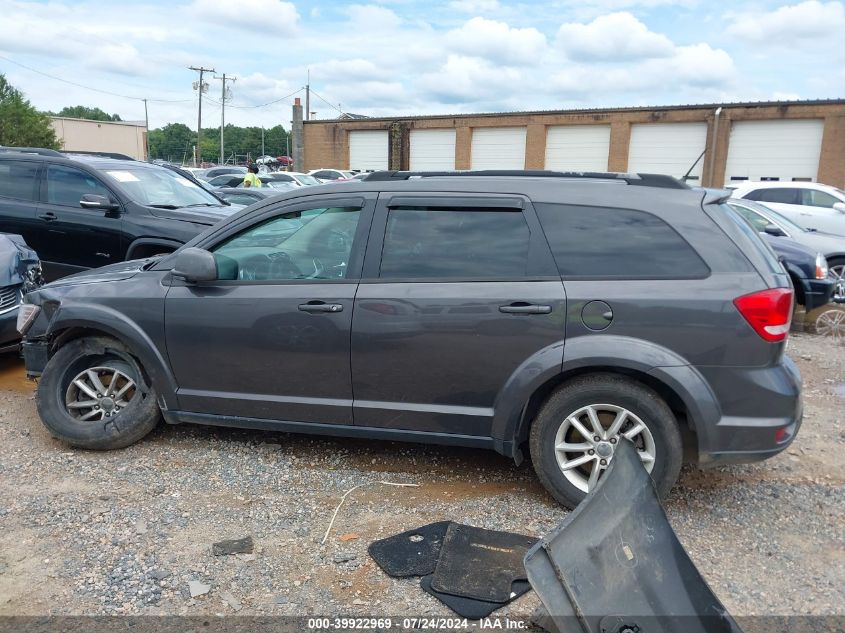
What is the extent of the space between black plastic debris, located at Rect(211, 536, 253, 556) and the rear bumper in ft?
7.87

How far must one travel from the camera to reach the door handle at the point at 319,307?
3836 millimetres

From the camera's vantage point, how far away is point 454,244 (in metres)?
3.80

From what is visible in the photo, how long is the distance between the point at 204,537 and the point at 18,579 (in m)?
0.83

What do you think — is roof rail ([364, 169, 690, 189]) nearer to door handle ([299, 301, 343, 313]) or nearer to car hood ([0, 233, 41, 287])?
door handle ([299, 301, 343, 313])

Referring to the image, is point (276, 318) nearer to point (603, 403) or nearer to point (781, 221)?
point (603, 403)

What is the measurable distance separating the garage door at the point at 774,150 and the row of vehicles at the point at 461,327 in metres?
30.9

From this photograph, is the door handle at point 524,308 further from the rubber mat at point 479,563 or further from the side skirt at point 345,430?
the rubber mat at point 479,563

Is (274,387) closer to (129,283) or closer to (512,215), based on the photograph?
(129,283)

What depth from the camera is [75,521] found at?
3.56m

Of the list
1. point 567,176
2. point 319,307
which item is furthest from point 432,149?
point 319,307

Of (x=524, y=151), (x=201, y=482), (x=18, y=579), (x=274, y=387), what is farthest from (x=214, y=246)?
(x=524, y=151)

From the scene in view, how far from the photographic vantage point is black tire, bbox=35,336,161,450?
14.3ft

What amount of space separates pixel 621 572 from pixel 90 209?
22.4ft

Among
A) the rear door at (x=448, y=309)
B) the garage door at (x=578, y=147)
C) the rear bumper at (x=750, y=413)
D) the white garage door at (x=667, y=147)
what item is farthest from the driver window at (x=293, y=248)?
the garage door at (x=578, y=147)
